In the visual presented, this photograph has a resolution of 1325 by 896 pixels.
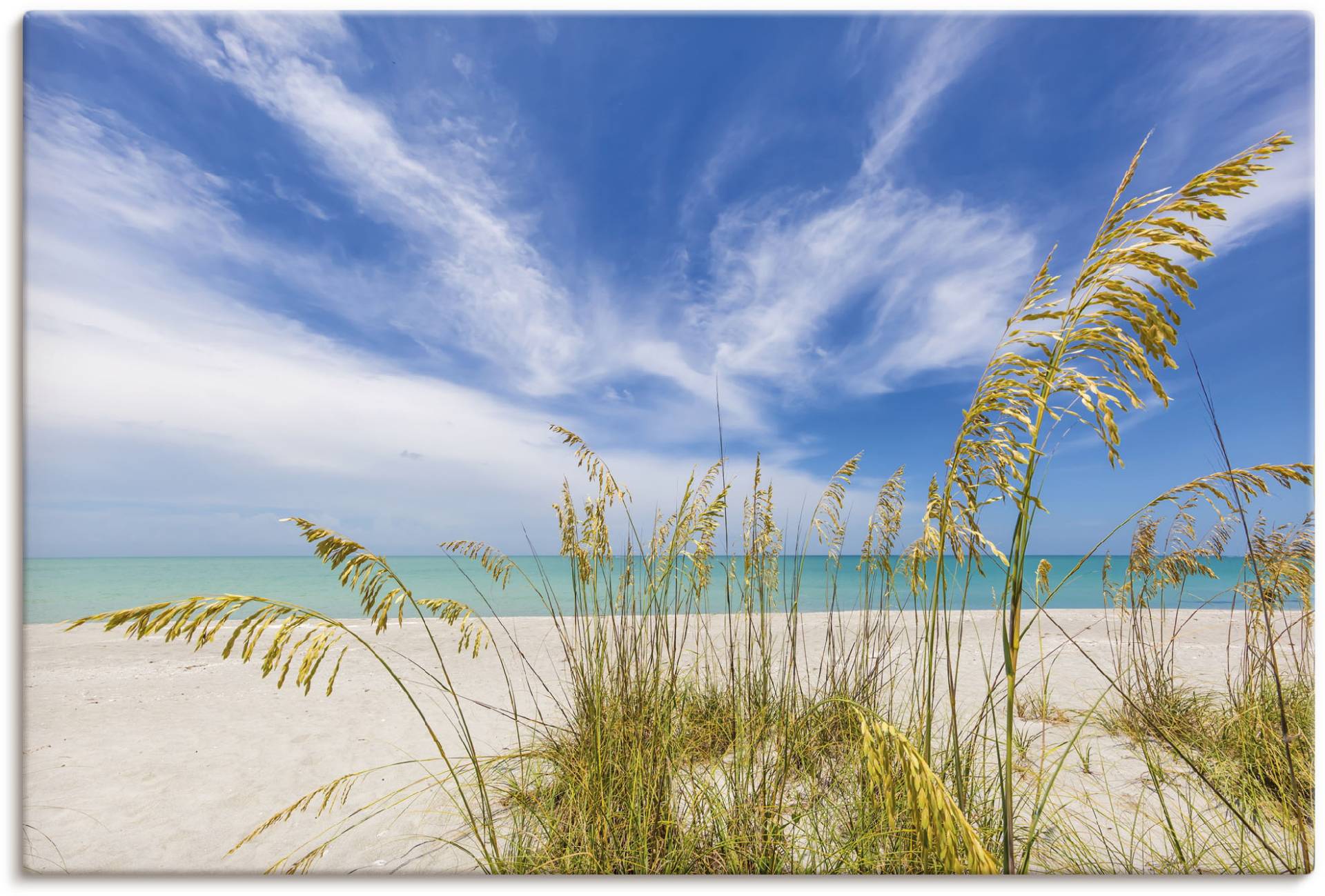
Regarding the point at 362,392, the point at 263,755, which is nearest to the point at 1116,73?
the point at 362,392

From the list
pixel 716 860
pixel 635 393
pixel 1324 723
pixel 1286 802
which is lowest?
pixel 716 860

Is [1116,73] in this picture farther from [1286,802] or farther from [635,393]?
[1286,802]

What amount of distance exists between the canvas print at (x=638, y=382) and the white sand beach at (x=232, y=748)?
34 millimetres

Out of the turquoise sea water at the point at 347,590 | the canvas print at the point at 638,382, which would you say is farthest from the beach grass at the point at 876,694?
the turquoise sea water at the point at 347,590

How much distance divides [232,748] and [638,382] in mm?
3103

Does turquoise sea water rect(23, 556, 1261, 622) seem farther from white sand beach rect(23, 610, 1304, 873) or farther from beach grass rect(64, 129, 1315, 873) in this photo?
white sand beach rect(23, 610, 1304, 873)

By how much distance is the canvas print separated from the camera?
1.95 metres

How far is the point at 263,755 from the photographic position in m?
3.03

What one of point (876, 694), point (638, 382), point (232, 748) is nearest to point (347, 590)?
point (232, 748)

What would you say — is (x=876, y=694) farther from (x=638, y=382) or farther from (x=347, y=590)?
(x=347, y=590)

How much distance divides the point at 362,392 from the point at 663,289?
1693 millimetres

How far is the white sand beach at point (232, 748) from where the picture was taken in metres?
2.07

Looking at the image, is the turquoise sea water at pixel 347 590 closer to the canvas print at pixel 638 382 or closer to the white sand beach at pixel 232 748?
the canvas print at pixel 638 382

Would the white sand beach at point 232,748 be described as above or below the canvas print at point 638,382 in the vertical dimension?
below
